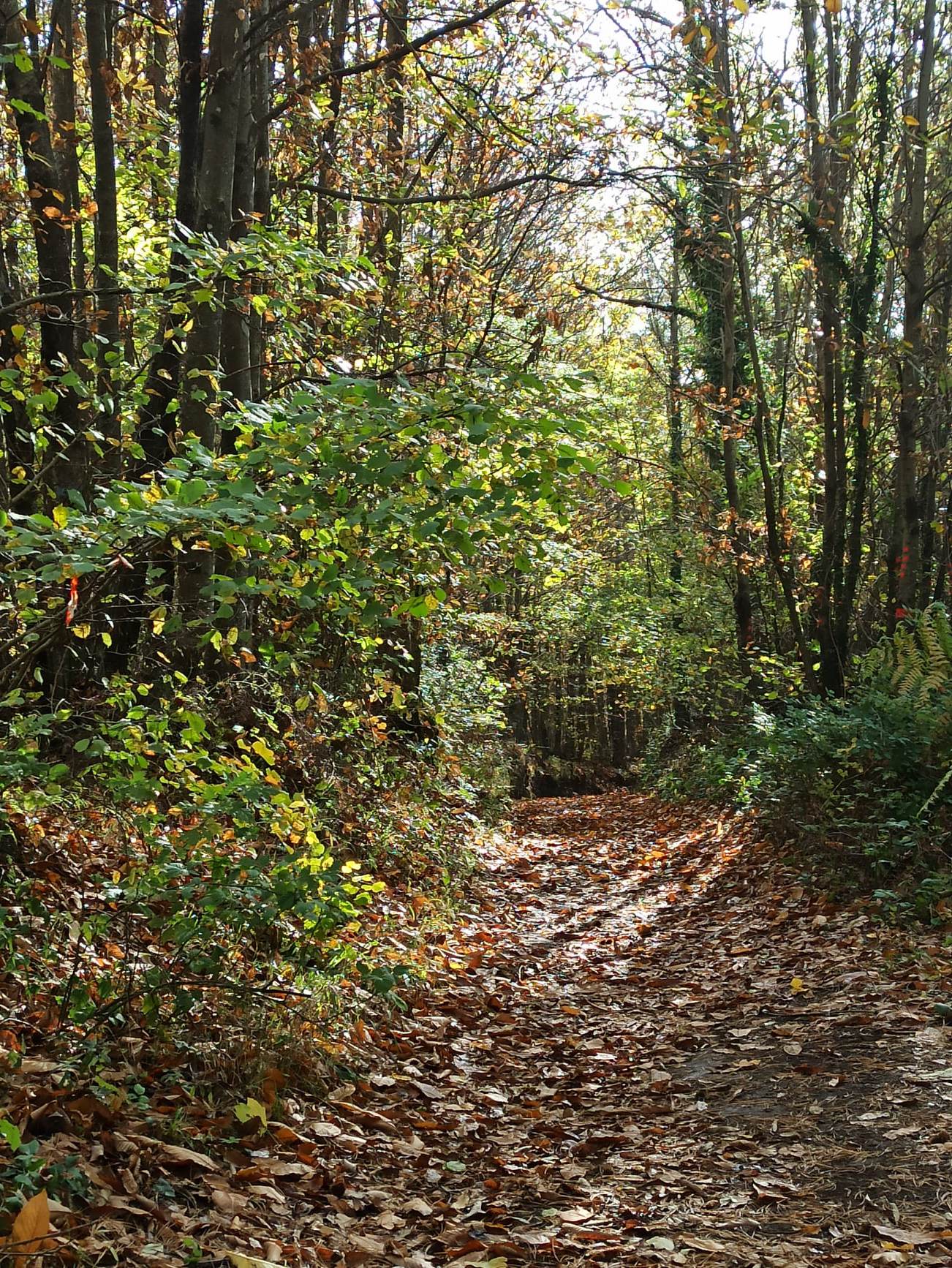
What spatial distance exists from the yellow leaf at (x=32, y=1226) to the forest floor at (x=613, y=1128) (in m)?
0.15

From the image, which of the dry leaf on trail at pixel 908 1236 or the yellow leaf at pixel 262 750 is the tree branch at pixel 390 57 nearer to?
the yellow leaf at pixel 262 750

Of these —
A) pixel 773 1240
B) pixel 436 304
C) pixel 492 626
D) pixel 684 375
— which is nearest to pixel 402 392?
pixel 773 1240

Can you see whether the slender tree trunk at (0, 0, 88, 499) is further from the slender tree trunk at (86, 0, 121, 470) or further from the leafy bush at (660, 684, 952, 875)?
the leafy bush at (660, 684, 952, 875)

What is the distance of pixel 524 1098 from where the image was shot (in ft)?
16.9

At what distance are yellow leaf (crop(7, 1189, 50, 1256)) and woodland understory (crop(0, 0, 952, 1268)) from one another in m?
0.01

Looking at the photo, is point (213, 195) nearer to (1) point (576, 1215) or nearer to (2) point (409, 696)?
(2) point (409, 696)

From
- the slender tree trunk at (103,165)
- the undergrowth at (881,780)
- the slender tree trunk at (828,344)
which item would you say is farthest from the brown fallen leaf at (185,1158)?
the slender tree trunk at (828,344)

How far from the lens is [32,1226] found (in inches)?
106

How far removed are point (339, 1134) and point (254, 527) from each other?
273 cm

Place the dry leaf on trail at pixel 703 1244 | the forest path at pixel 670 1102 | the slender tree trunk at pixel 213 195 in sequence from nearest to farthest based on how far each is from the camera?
the dry leaf on trail at pixel 703 1244 → the forest path at pixel 670 1102 → the slender tree trunk at pixel 213 195

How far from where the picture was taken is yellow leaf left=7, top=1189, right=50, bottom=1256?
266cm

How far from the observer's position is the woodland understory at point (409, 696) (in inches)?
144

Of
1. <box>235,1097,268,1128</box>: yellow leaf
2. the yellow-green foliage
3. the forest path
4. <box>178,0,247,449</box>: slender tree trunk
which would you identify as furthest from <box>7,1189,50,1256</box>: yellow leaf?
the yellow-green foliage

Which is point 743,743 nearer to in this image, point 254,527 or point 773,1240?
point 773,1240
